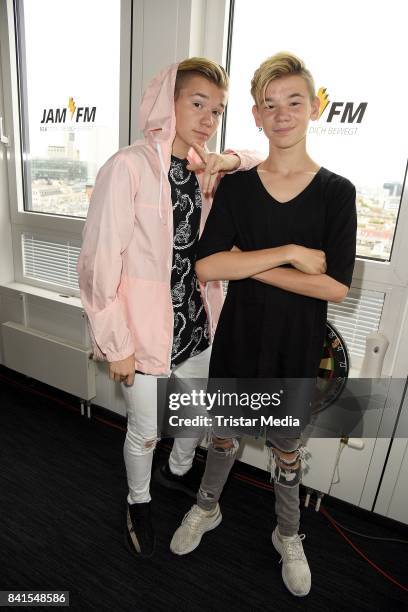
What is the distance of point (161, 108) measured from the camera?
A: 4.33ft

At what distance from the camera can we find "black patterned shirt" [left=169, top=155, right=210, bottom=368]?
55.5 inches

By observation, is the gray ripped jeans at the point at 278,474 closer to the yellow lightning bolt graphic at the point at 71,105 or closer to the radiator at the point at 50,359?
the radiator at the point at 50,359

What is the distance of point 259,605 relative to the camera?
149cm

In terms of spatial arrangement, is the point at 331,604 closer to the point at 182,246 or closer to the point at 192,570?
the point at 192,570

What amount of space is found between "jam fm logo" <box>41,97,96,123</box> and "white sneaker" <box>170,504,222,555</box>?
2145mm

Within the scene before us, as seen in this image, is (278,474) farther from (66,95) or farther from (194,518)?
(66,95)

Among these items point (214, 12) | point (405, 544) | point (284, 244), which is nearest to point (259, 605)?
point (405, 544)

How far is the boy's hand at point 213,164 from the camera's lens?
1.32 m

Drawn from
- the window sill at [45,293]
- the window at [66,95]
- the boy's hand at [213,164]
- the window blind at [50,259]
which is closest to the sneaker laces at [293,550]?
the boy's hand at [213,164]

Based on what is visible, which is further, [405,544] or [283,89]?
[405,544]

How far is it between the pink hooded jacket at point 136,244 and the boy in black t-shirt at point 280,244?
0.57 ft

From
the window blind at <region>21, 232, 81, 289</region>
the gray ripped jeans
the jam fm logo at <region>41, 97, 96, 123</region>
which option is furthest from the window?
the gray ripped jeans

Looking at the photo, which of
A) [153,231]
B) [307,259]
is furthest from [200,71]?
[307,259]

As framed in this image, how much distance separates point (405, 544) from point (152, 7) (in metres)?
2.72
